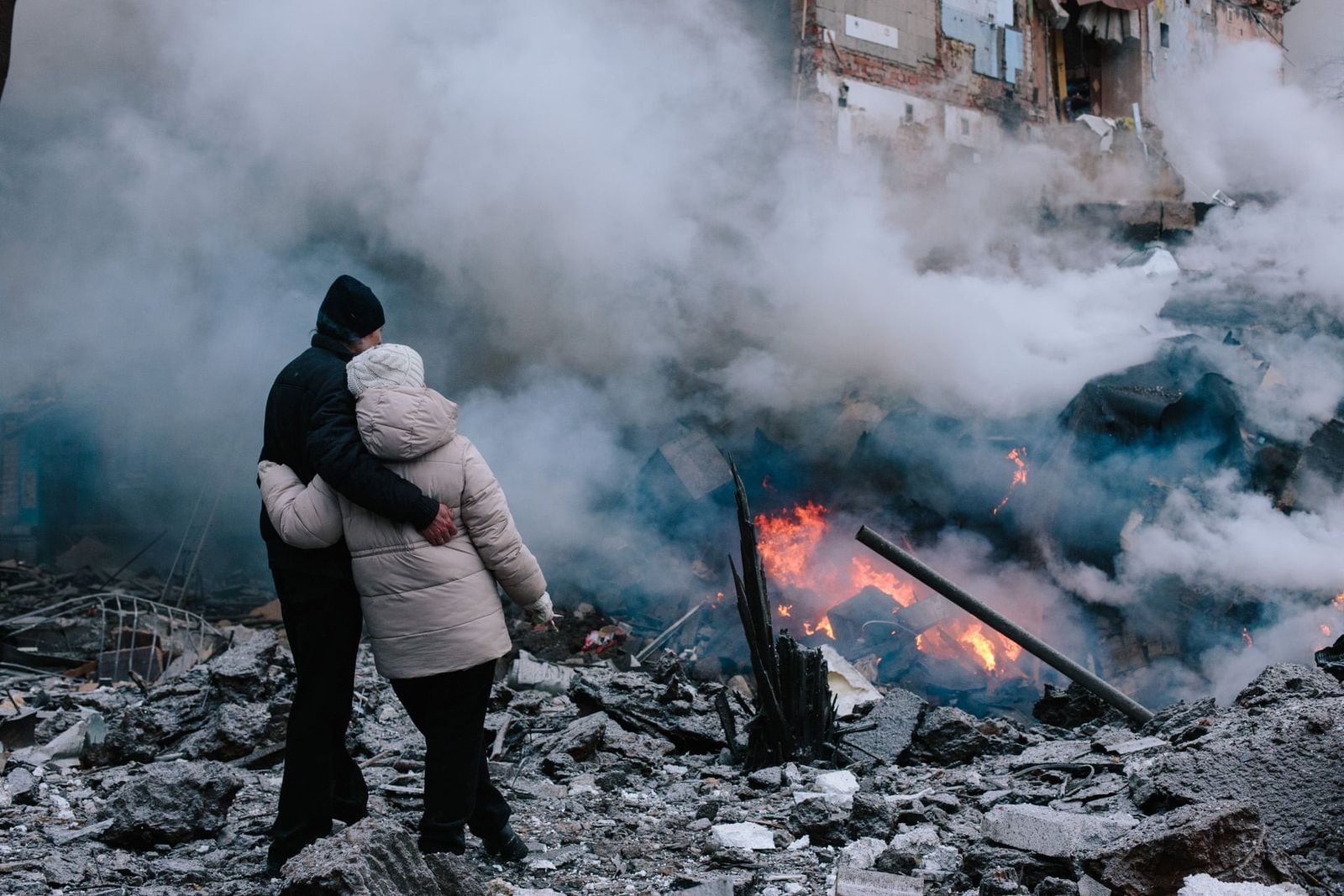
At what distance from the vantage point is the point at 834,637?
736 centimetres

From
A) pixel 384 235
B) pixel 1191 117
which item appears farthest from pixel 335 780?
pixel 1191 117

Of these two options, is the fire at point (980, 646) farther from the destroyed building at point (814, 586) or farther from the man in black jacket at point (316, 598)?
the man in black jacket at point (316, 598)

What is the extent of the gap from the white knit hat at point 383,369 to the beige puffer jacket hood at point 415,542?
48mm

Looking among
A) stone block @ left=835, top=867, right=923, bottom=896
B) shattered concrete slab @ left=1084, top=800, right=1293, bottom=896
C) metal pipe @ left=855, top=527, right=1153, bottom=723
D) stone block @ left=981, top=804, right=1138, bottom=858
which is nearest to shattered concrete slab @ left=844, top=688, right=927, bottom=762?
metal pipe @ left=855, top=527, right=1153, bottom=723

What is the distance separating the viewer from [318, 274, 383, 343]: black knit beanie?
267 cm

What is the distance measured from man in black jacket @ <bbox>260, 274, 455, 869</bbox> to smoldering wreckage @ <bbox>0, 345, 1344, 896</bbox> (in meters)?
0.20

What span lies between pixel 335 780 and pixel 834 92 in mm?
10923

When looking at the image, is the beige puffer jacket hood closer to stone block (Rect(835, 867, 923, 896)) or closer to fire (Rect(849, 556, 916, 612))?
stone block (Rect(835, 867, 923, 896))

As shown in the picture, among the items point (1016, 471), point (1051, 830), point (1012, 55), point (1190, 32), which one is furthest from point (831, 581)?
point (1190, 32)

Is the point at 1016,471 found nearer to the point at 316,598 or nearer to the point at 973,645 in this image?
the point at 973,645

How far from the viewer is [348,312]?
2.67 metres

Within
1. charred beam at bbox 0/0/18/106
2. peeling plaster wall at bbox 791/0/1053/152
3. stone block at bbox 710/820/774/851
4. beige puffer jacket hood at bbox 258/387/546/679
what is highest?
peeling plaster wall at bbox 791/0/1053/152

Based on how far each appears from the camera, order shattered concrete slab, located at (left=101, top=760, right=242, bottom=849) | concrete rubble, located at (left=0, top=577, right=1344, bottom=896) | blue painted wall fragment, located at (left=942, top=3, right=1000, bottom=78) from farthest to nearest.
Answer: blue painted wall fragment, located at (left=942, top=3, right=1000, bottom=78)
shattered concrete slab, located at (left=101, top=760, right=242, bottom=849)
concrete rubble, located at (left=0, top=577, right=1344, bottom=896)

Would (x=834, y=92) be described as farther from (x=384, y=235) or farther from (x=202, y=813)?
(x=202, y=813)
